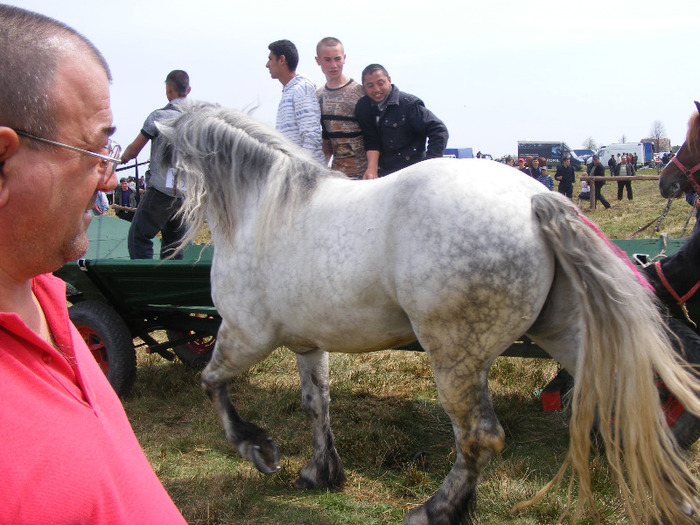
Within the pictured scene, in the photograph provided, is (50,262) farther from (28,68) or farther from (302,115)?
(302,115)

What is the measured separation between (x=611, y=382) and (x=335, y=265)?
1136mm

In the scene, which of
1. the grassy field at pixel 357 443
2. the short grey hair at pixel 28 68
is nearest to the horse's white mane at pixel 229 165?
the grassy field at pixel 357 443

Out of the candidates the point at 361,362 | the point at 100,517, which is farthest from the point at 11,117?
the point at 361,362

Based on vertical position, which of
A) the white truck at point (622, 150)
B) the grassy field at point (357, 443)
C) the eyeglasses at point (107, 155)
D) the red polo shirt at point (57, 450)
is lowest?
the grassy field at point (357, 443)

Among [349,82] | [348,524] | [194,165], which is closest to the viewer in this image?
[348,524]

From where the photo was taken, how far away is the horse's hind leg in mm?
2373

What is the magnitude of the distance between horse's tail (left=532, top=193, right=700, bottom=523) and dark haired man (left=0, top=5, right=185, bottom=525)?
67.5 inches

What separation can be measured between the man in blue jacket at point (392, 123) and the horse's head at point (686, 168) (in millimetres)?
1429

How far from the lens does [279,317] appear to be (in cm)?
278

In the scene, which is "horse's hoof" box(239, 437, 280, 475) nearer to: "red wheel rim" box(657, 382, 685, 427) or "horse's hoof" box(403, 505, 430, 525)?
"horse's hoof" box(403, 505, 430, 525)

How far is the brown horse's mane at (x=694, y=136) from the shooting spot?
10.4 ft

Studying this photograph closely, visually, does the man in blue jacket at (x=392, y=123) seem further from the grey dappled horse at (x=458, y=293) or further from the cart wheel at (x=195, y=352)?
the cart wheel at (x=195, y=352)

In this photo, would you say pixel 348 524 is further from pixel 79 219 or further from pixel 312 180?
pixel 79 219

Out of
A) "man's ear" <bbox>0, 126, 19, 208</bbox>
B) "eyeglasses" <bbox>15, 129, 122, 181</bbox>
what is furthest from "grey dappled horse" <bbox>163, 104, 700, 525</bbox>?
"man's ear" <bbox>0, 126, 19, 208</bbox>
